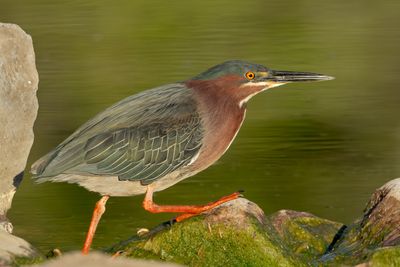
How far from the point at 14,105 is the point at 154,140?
50.8 inches

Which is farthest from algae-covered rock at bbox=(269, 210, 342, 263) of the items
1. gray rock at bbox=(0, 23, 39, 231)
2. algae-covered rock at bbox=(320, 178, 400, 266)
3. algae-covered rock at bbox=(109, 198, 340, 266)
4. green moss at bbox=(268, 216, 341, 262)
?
gray rock at bbox=(0, 23, 39, 231)

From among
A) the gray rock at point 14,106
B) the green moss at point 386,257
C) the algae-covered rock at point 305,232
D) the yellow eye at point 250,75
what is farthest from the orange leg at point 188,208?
the gray rock at point 14,106

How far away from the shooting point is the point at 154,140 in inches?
321

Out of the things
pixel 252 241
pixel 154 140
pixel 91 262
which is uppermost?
pixel 91 262

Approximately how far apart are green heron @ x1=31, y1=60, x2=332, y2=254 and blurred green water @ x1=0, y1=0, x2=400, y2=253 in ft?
3.78

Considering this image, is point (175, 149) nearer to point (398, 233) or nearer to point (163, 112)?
point (163, 112)

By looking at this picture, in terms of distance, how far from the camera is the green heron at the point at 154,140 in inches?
315

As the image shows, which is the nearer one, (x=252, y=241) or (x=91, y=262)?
(x=91, y=262)

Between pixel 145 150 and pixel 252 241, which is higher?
pixel 145 150

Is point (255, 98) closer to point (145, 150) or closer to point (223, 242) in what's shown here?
point (145, 150)

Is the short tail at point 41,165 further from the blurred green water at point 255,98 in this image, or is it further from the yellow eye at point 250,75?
the yellow eye at point 250,75

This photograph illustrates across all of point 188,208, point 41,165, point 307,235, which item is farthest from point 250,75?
point 41,165

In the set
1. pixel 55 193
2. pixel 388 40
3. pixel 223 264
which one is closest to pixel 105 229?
pixel 55 193

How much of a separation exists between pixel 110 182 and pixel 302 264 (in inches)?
51.3
